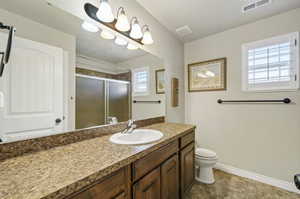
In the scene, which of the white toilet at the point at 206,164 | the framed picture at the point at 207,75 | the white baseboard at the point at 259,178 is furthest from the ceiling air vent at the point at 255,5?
the white baseboard at the point at 259,178

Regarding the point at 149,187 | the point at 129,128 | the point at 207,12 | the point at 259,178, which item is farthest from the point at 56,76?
the point at 259,178

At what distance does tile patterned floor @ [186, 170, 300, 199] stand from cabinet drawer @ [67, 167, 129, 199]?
130cm

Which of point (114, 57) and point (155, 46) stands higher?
point (155, 46)

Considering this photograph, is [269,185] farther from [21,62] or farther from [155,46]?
[21,62]

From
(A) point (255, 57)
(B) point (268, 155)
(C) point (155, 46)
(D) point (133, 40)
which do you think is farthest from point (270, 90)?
(D) point (133, 40)

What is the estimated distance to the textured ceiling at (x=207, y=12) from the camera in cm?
165

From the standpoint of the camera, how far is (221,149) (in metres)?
2.31

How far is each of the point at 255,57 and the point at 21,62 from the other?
104 inches

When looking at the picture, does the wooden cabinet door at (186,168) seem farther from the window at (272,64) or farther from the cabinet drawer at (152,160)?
the window at (272,64)

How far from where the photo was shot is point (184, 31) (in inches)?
89.7

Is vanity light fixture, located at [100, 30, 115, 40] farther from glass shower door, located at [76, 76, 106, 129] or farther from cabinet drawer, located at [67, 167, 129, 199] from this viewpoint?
cabinet drawer, located at [67, 167, 129, 199]

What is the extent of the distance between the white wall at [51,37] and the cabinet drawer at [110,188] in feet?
1.94

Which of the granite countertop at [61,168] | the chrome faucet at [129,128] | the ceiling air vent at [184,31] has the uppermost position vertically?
the ceiling air vent at [184,31]

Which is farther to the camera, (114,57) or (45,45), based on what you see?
(114,57)
